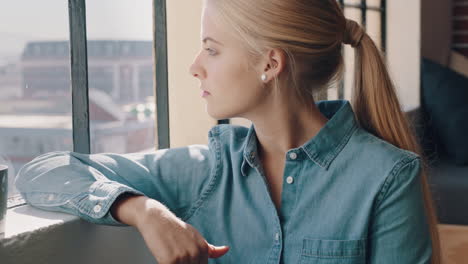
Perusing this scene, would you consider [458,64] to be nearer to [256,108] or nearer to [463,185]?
[463,185]

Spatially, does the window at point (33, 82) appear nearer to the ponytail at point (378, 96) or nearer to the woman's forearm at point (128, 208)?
the woman's forearm at point (128, 208)

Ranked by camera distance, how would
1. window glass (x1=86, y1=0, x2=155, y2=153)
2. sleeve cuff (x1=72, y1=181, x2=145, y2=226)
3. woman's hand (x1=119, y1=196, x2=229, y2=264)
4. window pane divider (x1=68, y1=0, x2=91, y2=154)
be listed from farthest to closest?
window glass (x1=86, y1=0, x2=155, y2=153), window pane divider (x1=68, y1=0, x2=91, y2=154), sleeve cuff (x1=72, y1=181, x2=145, y2=226), woman's hand (x1=119, y1=196, x2=229, y2=264)

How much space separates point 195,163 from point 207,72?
236 mm

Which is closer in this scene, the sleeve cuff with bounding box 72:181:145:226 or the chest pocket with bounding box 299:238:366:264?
the sleeve cuff with bounding box 72:181:145:226

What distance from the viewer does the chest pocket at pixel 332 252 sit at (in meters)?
1.12

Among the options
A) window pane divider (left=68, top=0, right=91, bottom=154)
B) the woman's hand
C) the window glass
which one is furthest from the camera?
the window glass

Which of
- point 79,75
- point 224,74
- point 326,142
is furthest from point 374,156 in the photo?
point 79,75

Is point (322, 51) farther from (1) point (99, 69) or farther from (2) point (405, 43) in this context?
(2) point (405, 43)

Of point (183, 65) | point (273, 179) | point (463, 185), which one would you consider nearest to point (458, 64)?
point (463, 185)

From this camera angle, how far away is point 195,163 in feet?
4.29

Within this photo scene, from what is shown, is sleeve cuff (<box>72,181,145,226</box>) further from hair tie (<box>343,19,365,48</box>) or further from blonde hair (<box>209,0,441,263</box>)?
hair tie (<box>343,19,365,48</box>)

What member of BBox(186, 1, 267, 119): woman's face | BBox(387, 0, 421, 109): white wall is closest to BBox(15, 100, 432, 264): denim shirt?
BBox(186, 1, 267, 119): woman's face

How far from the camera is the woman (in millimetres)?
1104

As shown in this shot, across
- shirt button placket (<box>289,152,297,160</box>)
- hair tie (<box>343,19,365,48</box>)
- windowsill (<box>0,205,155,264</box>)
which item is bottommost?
windowsill (<box>0,205,155,264</box>)
